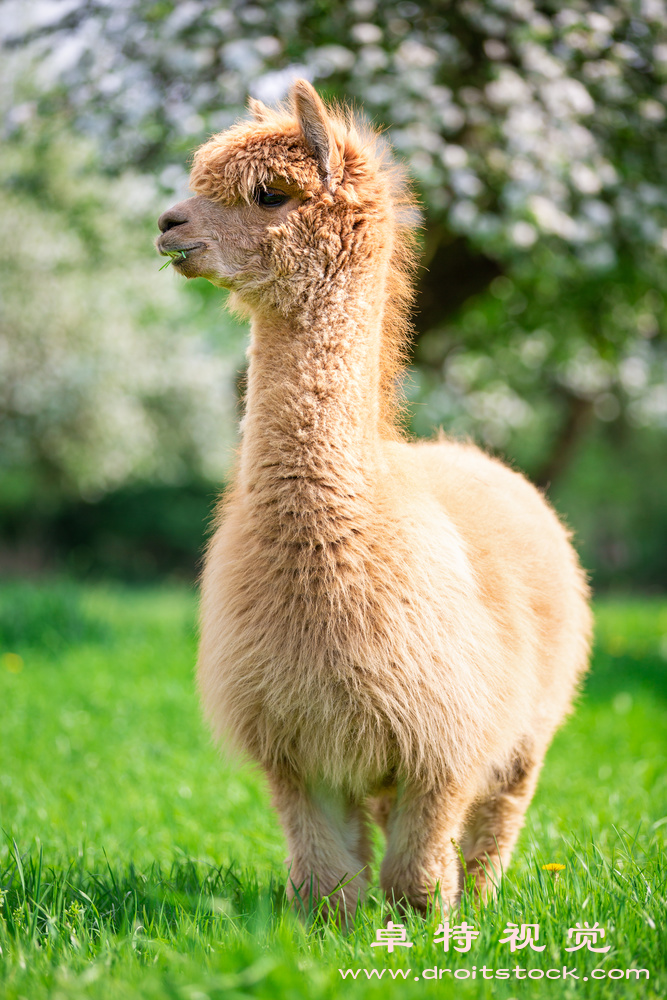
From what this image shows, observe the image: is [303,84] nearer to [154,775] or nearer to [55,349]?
[154,775]

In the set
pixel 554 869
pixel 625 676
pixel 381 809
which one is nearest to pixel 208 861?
pixel 381 809

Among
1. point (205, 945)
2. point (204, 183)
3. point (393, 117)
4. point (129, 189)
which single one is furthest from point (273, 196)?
point (129, 189)

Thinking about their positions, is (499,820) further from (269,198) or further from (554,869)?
(269,198)

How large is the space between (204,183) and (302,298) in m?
0.47

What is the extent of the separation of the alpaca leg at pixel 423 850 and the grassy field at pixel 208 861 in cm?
9

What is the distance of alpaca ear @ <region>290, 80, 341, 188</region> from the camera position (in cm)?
244

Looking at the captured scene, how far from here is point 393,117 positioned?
20.7 ft

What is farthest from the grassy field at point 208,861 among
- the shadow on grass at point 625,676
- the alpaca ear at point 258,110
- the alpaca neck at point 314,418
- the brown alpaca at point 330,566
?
the alpaca ear at point 258,110

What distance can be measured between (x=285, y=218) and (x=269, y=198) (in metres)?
0.08

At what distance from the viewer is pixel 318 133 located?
2.46 meters

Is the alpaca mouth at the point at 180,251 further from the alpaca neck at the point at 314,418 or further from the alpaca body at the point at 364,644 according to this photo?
the alpaca body at the point at 364,644

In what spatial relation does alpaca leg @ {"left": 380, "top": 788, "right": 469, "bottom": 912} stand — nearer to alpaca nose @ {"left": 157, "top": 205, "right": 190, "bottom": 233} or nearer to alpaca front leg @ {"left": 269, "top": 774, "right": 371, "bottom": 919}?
alpaca front leg @ {"left": 269, "top": 774, "right": 371, "bottom": 919}

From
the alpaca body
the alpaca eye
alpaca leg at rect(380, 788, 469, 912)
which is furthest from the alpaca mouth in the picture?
alpaca leg at rect(380, 788, 469, 912)

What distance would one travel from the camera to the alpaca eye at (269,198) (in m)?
2.45
